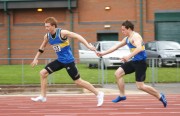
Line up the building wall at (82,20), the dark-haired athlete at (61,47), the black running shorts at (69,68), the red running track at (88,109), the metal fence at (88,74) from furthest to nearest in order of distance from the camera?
the building wall at (82,20) → the metal fence at (88,74) → the black running shorts at (69,68) → the dark-haired athlete at (61,47) → the red running track at (88,109)

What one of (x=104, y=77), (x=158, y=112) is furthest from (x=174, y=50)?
(x=158, y=112)

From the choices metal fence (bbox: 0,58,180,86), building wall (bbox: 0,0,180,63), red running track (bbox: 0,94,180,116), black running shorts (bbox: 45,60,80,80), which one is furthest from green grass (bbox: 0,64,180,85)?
building wall (bbox: 0,0,180,63)

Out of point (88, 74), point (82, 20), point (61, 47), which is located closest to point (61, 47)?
point (61, 47)

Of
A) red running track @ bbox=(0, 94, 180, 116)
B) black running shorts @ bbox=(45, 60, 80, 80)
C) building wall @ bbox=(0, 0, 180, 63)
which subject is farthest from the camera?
building wall @ bbox=(0, 0, 180, 63)

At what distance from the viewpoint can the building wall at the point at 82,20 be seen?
3334 centimetres

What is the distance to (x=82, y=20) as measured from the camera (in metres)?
34.0

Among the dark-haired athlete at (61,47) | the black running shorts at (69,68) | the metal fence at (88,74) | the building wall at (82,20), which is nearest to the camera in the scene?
the dark-haired athlete at (61,47)

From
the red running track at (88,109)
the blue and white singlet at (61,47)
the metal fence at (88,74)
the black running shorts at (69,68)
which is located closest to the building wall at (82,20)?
the metal fence at (88,74)

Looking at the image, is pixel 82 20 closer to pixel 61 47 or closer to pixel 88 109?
pixel 61 47

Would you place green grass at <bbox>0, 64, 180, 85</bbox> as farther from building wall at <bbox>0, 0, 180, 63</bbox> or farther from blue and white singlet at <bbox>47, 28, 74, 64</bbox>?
building wall at <bbox>0, 0, 180, 63</bbox>

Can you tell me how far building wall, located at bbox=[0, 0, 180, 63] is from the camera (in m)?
33.3

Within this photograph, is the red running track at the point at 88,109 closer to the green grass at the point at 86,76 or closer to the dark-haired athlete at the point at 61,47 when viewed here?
the dark-haired athlete at the point at 61,47

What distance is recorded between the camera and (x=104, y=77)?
18781 mm

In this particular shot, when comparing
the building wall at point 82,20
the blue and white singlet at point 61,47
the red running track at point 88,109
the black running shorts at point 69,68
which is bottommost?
the red running track at point 88,109
